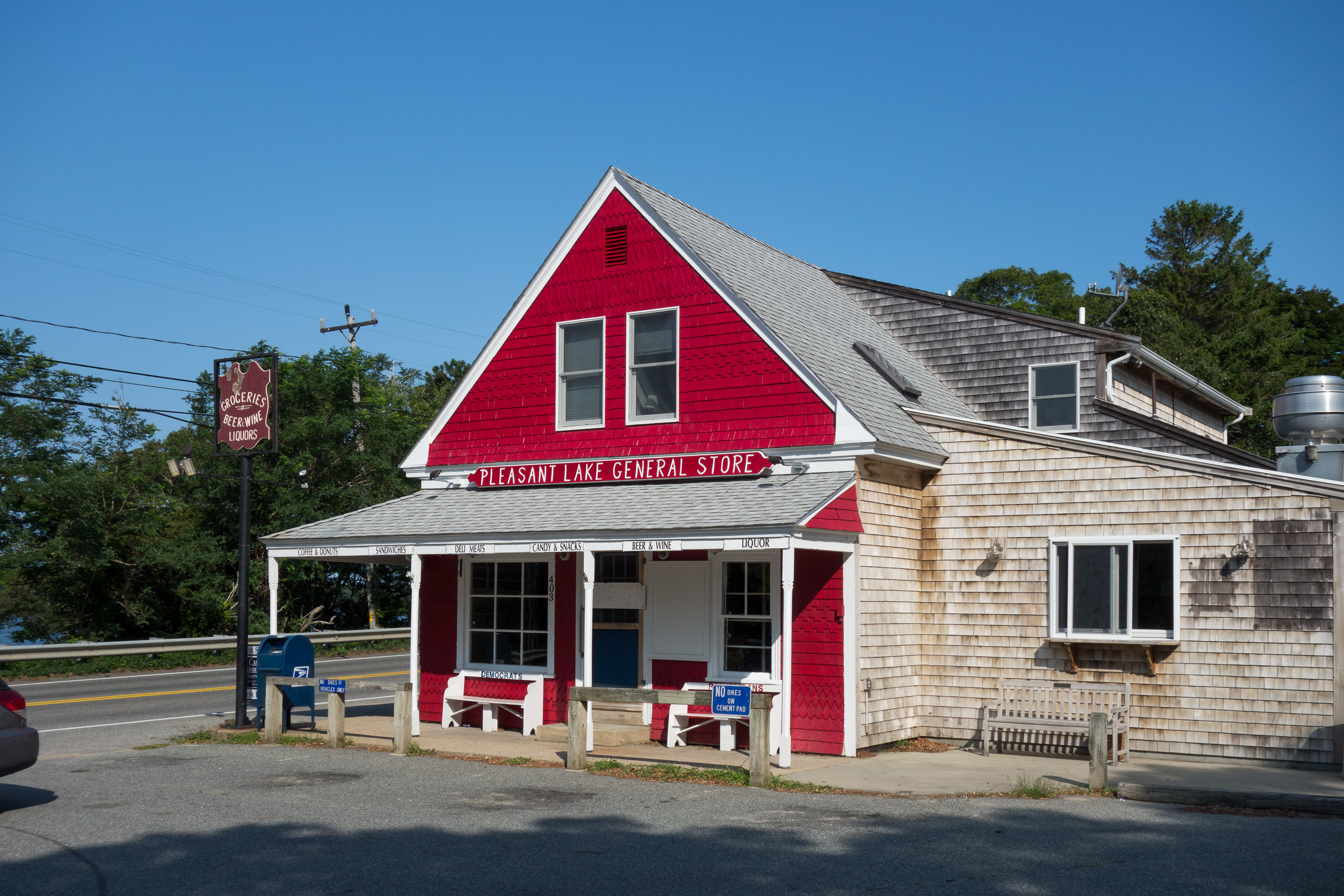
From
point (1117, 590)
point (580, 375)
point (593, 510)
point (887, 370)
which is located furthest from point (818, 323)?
point (1117, 590)

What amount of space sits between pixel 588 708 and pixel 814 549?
3122 mm

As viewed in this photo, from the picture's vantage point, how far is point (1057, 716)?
1420cm

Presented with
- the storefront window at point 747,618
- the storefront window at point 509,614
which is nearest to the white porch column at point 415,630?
the storefront window at point 509,614

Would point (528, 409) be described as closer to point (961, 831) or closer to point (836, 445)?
point (836, 445)

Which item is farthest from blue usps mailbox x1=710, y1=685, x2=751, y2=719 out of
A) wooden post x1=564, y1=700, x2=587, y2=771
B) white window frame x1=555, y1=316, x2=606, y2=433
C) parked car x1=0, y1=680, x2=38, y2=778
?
parked car x1=0, y1=680, x2=38, y2=778

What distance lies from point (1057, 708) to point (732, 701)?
4518 mm

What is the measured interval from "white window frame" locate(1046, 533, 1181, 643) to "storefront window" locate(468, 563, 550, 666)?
6620 millimetres

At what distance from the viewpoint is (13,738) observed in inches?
402

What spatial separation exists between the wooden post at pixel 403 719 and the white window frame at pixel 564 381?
4540mm

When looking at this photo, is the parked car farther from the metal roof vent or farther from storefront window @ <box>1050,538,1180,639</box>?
the metal roof vent

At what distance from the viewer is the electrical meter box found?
15633mm

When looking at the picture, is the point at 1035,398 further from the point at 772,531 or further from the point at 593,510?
the point at 772,531

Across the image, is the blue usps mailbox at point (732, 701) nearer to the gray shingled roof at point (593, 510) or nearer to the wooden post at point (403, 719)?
the gray shingled roof at point (593, 510)

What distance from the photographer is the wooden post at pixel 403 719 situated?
13.9 metres
